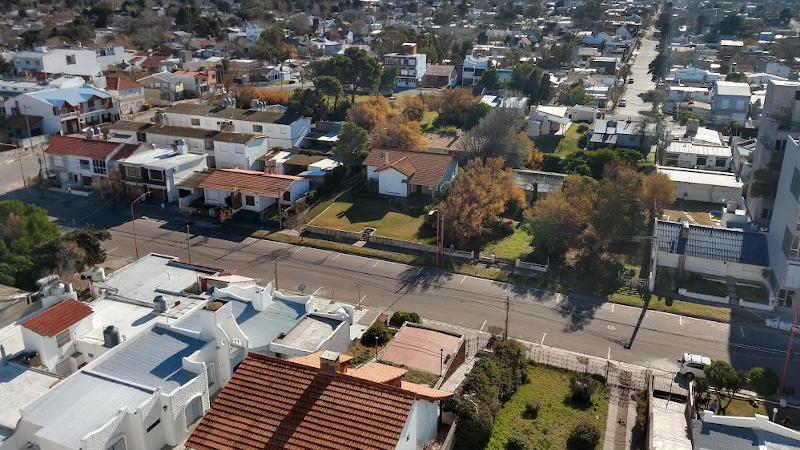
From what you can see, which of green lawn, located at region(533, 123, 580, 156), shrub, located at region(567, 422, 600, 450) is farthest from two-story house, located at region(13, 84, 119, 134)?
shrub, located at region(567, 422, 600, 450)

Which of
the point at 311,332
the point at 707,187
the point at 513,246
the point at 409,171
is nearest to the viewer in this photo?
the point at 311,332

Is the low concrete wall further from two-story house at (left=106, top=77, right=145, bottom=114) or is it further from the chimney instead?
two-story house at (left=106, top=77, right=145, bottom=114)

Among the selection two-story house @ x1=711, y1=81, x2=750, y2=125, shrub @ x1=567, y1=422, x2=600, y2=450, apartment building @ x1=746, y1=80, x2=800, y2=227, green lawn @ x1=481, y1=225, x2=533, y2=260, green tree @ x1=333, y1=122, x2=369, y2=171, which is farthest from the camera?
two-story house @ x1=711, y1=81, x2=750, y2=125

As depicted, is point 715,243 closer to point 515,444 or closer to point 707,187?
point 707,187

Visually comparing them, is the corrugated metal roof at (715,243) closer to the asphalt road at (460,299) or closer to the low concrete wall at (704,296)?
the low concrete wall at (704,296)

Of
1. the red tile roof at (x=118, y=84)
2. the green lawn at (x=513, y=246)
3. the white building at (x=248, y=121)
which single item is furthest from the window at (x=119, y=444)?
the red tile roof at (x=118, y=84)

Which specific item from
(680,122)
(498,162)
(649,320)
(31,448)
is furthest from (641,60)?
(31,448)

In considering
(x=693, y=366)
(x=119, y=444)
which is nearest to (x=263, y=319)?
(x=119, y=444)

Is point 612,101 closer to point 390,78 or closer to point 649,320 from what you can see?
point 390,78
